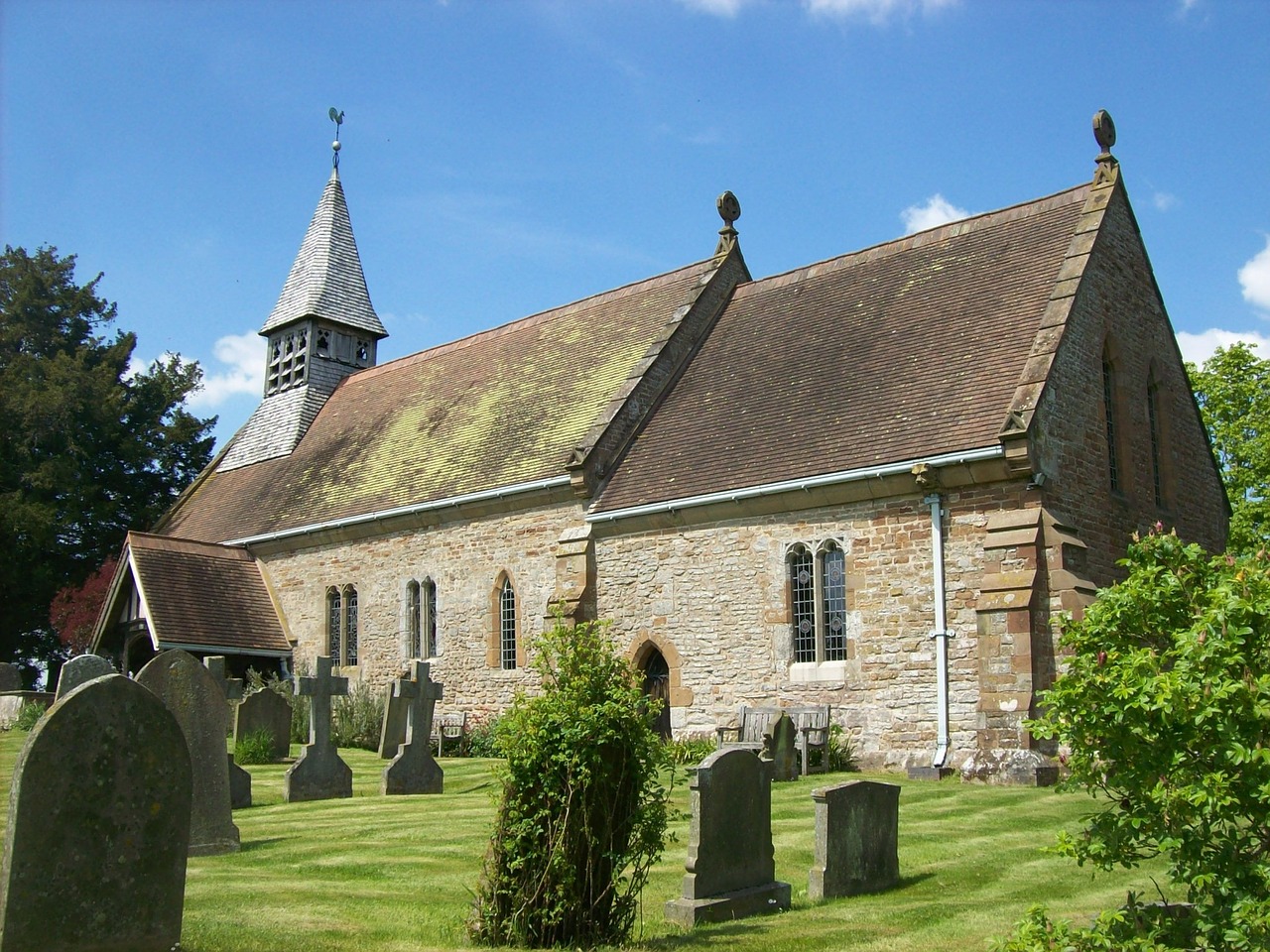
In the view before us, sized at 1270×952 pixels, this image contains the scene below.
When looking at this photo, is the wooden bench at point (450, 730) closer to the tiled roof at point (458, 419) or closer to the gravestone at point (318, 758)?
the tiled roof at point (458, 419)

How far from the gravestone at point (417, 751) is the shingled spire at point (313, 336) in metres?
19.8

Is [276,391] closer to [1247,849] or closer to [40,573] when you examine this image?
[40,573]

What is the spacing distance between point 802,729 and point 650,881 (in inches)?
317

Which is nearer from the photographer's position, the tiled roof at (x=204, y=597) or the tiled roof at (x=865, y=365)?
the tiled roof at (x=865, y=365)

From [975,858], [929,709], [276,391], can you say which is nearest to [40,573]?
[276,391]

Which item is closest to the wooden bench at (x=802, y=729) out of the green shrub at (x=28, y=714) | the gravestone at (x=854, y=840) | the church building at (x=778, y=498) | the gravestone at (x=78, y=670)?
the church building at (x=778, y=498)

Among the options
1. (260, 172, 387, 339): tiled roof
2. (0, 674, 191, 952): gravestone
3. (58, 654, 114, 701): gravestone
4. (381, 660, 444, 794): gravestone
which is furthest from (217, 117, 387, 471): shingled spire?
(0, 674, 191, 952): gravestone

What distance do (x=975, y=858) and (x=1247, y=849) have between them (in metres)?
5.14

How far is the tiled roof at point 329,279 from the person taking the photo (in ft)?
123

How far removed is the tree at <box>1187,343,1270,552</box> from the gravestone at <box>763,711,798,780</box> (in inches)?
944

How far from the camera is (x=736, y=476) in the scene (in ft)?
67.4

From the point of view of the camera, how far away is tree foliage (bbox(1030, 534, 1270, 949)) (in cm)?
607

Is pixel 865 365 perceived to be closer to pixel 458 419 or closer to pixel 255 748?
pixel 458 419

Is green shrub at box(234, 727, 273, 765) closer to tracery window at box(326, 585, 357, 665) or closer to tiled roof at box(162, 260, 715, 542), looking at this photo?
tiled roof at box(162, 260, 715, 542)
